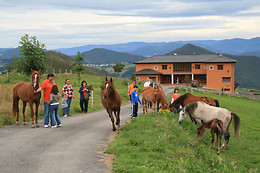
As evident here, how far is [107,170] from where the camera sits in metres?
7.17

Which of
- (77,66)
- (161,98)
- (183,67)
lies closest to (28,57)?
(77,66)

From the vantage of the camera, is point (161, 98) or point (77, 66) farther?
point (77, 66)

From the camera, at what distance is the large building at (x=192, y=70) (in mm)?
71438

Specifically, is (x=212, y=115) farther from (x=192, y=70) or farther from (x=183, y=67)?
(x=183, y=67)

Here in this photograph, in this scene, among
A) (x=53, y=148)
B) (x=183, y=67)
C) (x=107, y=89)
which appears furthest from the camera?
(x=183, y=67)

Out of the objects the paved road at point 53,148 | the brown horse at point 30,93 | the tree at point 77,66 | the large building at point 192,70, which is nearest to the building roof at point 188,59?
the large building at point 192,70

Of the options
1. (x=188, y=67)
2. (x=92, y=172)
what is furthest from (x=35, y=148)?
(x=188, y=67)

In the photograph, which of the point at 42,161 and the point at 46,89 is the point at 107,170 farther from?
the point at 46,89

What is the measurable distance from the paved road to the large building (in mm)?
58978

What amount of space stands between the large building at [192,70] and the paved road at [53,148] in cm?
5898

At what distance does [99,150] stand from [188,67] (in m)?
69.0

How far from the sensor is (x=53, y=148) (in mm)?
9133

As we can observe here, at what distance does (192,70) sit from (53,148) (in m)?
69.2

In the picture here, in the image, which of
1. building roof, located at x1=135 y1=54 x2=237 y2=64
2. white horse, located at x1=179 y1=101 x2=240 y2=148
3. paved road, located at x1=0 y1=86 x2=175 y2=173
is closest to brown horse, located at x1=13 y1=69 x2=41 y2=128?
paved road, located at x1=0 y1=86 x2=175 y2=173
